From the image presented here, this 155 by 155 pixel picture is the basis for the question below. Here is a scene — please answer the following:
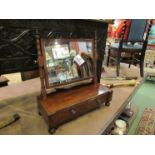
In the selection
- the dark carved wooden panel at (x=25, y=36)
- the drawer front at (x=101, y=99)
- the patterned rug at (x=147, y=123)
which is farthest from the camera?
the patterned rug at (x=147, y=123)

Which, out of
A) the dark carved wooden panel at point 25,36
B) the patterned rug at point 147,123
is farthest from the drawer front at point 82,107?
the patterned rug at point 147,123

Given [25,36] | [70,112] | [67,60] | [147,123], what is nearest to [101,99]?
[70,112]

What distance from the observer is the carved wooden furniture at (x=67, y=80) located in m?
0.86

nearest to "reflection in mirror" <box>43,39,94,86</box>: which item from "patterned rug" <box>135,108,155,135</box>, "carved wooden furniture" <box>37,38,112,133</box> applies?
"carved wooden furniture" <box>37,38,112,133</box>

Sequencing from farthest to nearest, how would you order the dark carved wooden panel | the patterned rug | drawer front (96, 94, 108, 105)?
the patterned rug < drawer front (96, 94, 108, 105) < the dark carved wooden panel

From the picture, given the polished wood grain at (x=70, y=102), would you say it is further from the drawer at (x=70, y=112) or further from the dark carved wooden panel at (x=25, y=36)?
the dark carved wooden panel at (x=25, y=36)

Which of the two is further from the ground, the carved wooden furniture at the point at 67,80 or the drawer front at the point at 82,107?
the carved wooden furniture at the point at 67,80

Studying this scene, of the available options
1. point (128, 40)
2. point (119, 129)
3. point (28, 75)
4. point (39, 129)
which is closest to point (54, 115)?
point (39, 129)

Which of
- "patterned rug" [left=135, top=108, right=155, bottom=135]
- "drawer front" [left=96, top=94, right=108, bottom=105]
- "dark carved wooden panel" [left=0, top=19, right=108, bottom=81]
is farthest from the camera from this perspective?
"patterned rug" [left=135, top=108, right=155, bottom=135]

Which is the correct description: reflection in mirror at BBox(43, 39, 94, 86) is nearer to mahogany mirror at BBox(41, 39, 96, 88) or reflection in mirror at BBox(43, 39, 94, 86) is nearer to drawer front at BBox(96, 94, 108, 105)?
mahogany mirror at BBox(41, 39, 96, 88)

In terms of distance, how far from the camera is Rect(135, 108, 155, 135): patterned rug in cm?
163

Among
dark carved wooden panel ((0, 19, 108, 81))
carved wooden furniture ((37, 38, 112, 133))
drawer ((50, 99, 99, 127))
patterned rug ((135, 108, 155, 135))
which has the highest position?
dark carved wooden panel ((0, 19, 108, 81))

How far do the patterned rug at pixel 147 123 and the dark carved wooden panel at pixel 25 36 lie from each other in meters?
1.33
